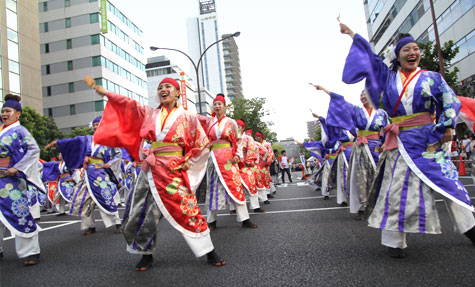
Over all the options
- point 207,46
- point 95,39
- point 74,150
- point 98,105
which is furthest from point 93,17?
point 207,46

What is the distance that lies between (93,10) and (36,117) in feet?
76.9

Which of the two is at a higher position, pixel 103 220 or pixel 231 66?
pixel 231 66

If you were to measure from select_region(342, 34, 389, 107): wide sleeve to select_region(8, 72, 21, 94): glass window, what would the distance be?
30076 mm

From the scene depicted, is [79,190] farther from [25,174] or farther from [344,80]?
[344,80]

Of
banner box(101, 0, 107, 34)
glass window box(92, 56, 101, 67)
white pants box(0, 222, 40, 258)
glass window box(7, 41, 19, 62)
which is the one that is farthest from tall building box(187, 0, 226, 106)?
white pants box(0, 222, 40, 258)

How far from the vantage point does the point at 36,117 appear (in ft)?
71.4

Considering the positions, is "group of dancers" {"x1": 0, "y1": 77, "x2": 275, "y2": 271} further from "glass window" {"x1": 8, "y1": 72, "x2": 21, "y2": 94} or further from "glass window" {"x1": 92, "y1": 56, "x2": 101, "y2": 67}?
"glass window" {"x1": 92, "y1": 56, "x2": 101, "y2": 67}

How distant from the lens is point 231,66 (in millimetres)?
105250

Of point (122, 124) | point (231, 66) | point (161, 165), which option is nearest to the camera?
point (161, 165)

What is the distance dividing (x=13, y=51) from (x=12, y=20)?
2634mm

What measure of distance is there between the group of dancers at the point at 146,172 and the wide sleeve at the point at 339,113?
152 centimetres

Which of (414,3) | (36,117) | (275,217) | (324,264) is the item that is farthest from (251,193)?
(414,3)

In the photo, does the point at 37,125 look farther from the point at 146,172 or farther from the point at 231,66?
the point at 231,66

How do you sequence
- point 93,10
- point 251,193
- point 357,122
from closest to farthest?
point 357,122 → point 251,193 → point 93,10
